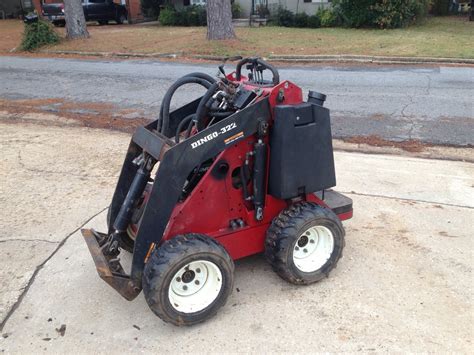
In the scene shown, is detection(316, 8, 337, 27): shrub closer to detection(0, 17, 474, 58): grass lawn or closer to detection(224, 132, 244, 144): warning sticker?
detection(0, 17, 474, 58): grass lawn

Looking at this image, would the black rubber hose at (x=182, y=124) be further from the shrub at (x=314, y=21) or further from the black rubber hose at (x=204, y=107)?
the shrub at (x=314, y=21)

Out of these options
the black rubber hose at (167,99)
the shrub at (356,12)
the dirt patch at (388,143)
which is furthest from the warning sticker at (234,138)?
the shrub at (356,12)

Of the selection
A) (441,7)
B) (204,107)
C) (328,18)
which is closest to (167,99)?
(204,107)

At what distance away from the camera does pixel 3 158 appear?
19.6 feet

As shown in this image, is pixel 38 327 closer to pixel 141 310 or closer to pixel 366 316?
pixel 141 310

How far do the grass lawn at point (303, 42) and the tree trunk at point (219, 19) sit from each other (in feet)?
1.21

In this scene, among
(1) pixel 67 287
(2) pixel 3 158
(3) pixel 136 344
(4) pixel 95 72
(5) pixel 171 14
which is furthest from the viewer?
(5) pixel 171 14

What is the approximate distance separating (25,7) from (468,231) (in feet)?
112

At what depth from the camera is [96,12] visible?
24766 millimetres

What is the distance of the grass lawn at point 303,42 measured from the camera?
46.4ft

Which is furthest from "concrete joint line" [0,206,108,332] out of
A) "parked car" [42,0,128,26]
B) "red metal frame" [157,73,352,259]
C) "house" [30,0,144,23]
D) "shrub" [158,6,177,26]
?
"house" [30,0,144,23]

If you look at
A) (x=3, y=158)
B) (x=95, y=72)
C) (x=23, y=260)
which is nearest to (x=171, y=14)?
(x=95, y=72)

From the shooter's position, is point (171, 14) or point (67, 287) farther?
point (171, 14)

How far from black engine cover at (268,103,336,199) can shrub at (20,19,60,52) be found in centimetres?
1629
